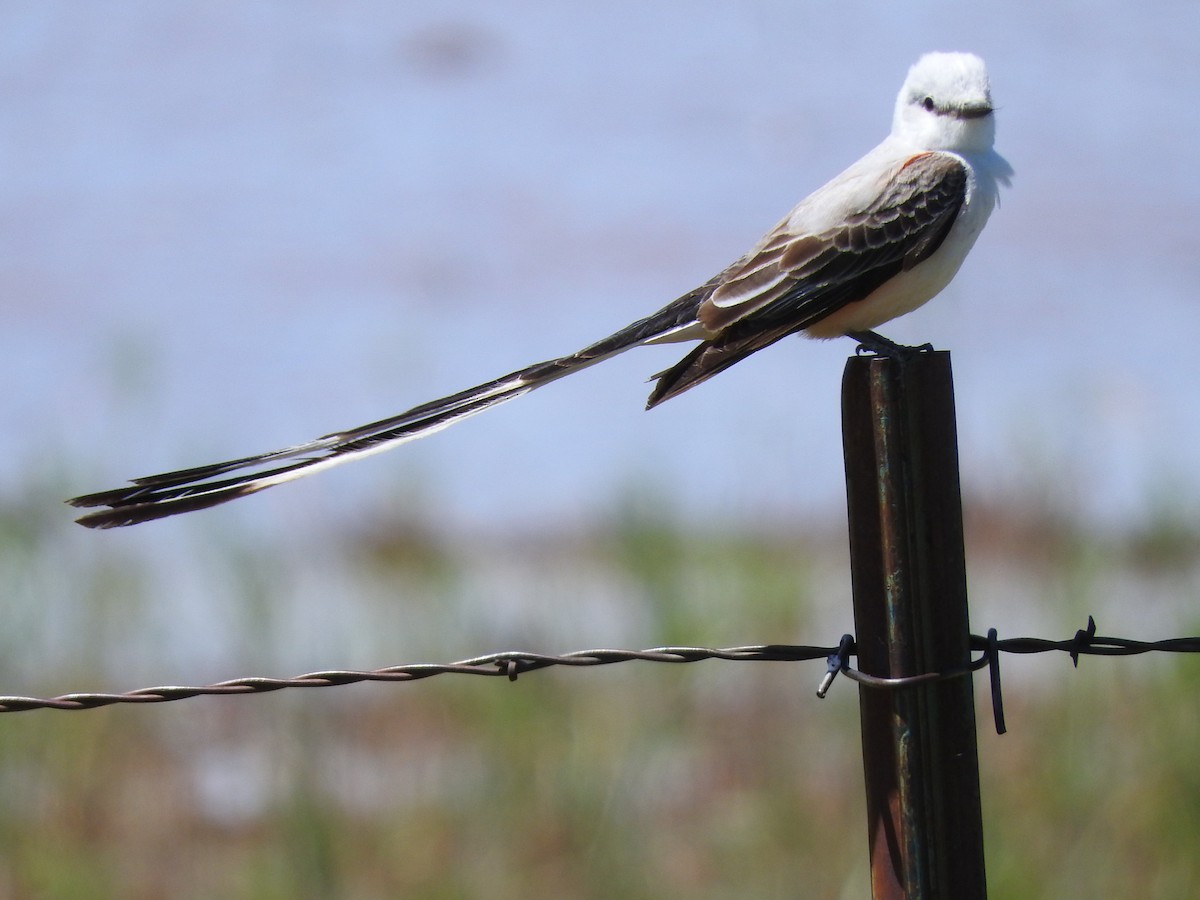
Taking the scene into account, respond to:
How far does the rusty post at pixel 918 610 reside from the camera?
2051 millimetres

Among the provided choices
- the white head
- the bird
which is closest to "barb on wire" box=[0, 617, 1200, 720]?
the bird

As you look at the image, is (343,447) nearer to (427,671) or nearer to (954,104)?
(427,671)

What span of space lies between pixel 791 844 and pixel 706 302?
6.55ft

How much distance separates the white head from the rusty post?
1137mm

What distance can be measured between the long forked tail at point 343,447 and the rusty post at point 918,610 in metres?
0.86

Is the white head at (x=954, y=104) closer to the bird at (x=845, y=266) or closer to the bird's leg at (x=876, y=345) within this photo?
the bird at (x=845, y=266)

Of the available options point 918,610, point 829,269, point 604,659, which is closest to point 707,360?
point 829,269

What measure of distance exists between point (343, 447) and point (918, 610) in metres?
1.09

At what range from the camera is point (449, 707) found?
176 inches

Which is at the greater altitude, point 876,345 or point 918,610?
point 876,345

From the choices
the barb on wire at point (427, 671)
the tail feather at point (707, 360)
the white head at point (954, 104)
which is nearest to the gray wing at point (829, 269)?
the tail feather at point (707, 360)

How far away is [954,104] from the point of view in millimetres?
3025

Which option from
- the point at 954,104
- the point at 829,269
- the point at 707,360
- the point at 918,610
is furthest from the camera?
the point at 954,104

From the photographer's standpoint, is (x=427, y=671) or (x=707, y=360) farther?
(x=707, y=360)
